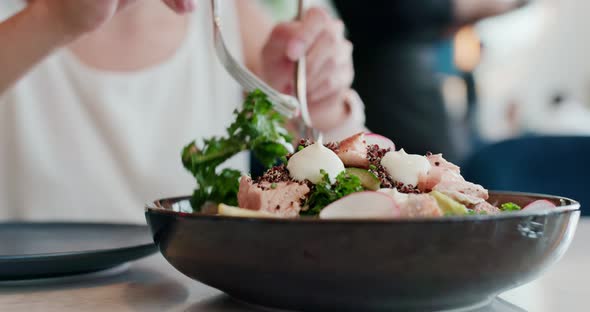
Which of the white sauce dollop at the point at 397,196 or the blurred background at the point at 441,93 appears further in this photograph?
the blurred background at the point at 441,93

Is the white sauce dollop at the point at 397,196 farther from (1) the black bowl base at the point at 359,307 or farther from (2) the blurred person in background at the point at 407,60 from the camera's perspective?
(2) the blurred person in background at the point at 407,60

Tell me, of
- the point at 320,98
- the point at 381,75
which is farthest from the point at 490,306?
the point at 381,75

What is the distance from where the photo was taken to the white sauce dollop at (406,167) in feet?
2.04

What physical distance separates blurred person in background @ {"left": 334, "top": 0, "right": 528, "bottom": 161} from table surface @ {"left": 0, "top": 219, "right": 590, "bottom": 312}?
5.70ft

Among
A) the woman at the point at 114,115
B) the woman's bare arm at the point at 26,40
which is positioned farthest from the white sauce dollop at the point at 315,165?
the woman at the point at 114,115

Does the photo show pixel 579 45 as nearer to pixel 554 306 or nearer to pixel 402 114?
pixel 402 114

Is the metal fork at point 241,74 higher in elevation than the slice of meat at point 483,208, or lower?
higher

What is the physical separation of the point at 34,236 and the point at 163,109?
3.59ft

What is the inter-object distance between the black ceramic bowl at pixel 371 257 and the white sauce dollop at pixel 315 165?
136mm

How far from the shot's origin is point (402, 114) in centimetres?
253

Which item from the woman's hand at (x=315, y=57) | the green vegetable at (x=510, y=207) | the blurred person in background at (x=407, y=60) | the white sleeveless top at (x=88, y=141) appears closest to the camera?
the green vegetable at (x=510, y=207)

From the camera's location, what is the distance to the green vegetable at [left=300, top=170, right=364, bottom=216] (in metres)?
0.57

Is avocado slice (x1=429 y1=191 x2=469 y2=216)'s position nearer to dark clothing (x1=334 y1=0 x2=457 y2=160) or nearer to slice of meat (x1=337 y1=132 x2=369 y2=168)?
slice of meat (x1=337 y1=132 x2=369 y2=168)

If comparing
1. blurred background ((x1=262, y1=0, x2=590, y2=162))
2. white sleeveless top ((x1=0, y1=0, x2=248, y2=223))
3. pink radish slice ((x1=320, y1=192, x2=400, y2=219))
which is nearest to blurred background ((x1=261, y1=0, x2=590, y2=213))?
blurred background ((x1=262, y1=0, x2=590, y2=162))
